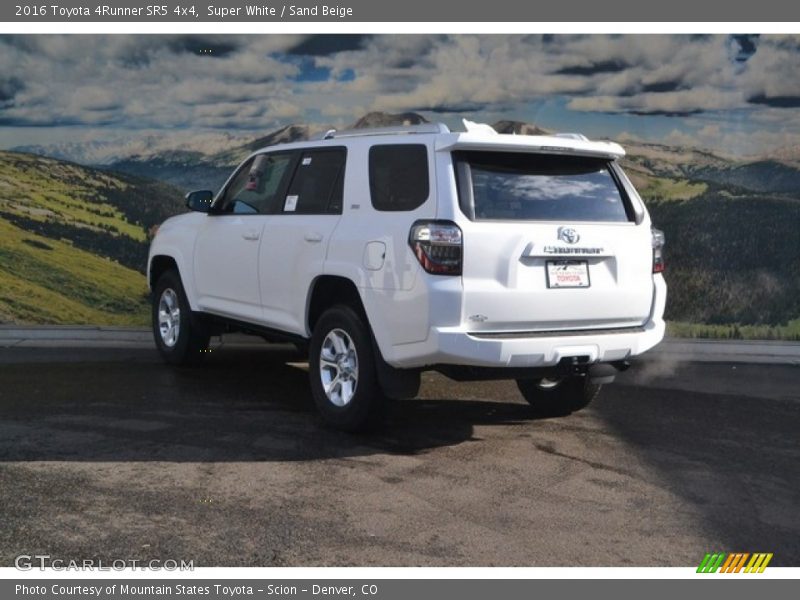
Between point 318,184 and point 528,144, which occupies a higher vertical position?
point 528,144

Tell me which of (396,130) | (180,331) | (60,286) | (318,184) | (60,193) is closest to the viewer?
(396,130)

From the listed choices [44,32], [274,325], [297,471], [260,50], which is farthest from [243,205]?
[44,32]

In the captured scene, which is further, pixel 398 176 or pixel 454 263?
pixel 398 176

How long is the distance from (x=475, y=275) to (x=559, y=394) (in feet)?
6.77

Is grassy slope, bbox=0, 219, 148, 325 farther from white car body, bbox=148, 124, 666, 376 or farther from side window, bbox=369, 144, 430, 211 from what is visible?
side window, bbox=369, 144, 430, 211

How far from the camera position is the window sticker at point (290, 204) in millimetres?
7605

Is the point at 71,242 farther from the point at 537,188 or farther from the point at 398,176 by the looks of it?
the point at 537,188

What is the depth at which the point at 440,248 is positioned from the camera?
20.1 feet

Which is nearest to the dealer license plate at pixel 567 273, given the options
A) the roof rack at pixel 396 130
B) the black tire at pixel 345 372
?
the roof rack at pixel 396 130

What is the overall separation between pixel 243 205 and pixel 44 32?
4262 mm

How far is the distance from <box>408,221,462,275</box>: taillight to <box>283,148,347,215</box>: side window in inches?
43.5

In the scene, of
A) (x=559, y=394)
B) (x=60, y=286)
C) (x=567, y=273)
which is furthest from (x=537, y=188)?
(x=60, y=286)

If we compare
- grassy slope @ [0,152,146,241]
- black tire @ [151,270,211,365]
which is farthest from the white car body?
grassy slope @ [0,152,146,241]

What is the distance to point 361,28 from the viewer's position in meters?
10.9
